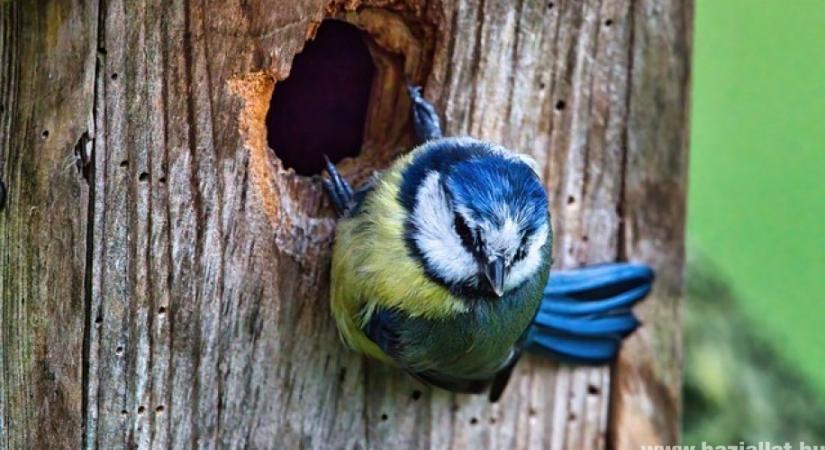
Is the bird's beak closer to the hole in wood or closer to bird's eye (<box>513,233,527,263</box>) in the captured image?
bird's eye (<box>513,233,527,263</box>)

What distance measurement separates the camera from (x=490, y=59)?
6.46 feet

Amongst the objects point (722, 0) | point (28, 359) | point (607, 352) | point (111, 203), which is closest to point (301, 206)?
point (111, 203)

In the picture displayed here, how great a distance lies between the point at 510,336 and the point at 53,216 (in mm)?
742

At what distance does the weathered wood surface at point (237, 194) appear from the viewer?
1649 millimetres

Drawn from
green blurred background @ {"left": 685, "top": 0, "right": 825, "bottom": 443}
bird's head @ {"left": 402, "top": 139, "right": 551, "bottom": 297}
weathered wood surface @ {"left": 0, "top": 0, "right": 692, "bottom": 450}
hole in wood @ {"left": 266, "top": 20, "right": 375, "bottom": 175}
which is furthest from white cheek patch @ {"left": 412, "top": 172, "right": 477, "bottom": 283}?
green blurred background @ {"left": 685, "top": 0, "right": 825, "bottom": 443}

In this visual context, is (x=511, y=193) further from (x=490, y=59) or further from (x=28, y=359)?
(x=28, y=359)

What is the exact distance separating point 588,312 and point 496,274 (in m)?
0.50

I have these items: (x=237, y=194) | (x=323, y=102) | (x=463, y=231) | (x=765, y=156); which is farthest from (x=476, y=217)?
(x=765, y=156)

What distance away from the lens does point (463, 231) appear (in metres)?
1.73

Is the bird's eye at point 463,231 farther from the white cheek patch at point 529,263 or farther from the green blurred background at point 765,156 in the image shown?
the green blurred background at point 765,156

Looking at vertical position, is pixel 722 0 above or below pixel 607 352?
above

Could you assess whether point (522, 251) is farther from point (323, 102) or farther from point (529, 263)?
point (323, 102)

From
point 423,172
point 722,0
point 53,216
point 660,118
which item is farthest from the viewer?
point 722,0

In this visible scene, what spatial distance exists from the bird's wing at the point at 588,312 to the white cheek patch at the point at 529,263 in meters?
0.29
